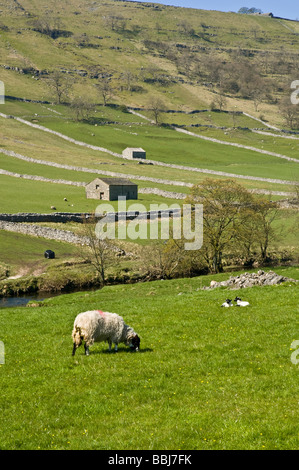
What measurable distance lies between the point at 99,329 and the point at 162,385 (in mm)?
3873

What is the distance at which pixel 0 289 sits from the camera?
49.5 meters

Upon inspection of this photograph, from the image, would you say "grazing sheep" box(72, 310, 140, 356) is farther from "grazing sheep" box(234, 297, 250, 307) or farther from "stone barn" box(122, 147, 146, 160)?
"stone barn" box(122, 147, 146, 160)

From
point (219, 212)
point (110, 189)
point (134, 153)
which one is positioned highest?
point (134, 153)

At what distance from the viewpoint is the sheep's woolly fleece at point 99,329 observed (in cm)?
1786

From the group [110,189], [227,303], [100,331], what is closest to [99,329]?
[100,331]

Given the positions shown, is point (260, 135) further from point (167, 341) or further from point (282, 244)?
point (167, 341)

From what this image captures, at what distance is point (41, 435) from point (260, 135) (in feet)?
649

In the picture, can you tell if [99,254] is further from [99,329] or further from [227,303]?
[99,329]

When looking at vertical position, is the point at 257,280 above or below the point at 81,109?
below

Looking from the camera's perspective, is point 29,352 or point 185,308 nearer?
point 29,352

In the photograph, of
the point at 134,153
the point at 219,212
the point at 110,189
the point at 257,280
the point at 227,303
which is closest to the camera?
the point at 227,303

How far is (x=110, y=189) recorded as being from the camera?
92000 millimetres

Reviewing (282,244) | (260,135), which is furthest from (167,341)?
(260,135)

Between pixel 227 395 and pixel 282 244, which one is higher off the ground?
pixel 227 395
